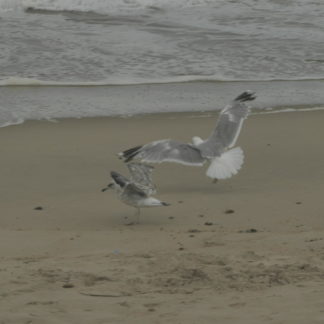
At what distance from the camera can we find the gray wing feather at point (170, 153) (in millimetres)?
7359

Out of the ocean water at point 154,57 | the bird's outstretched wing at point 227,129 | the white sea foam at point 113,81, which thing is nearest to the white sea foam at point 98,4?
the ocean water at point 154,57

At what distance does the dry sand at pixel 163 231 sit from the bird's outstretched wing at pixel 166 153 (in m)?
0.27

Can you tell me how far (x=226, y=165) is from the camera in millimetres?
7363

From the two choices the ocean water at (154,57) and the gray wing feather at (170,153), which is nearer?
the gray wing feather at (170,153)

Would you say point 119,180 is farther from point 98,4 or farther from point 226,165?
point 98,4

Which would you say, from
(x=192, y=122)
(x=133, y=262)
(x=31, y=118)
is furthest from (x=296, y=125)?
(x=133, y=262)

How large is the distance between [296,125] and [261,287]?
527 cm

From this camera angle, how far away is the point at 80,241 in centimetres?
602

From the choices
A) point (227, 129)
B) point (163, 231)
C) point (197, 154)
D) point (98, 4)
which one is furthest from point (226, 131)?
point (98, 4)

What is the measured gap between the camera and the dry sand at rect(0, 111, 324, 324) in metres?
4.53

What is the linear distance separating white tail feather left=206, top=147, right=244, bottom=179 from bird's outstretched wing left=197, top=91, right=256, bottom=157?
0.10 m

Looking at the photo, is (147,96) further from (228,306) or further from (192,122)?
(228,306)

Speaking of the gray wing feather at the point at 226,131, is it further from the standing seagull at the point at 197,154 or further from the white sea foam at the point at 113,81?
the white sea foam at the point at 113,81

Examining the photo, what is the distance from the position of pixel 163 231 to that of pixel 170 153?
116 centimetres
